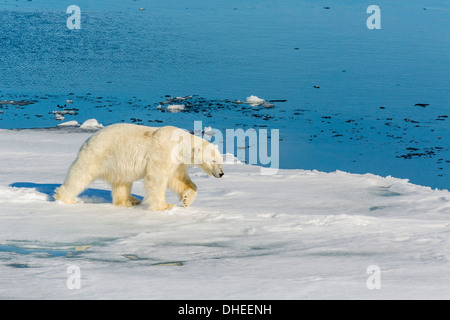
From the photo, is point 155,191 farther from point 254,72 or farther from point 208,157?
point 254,72

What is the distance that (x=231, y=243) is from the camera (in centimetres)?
571

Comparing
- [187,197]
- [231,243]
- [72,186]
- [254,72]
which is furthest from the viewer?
[254,72]

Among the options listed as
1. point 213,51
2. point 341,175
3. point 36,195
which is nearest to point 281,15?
point 213,51

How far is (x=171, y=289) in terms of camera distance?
4.23 metres

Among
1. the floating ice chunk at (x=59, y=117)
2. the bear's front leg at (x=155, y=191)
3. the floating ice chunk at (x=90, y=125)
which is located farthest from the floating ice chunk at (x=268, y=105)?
the bear's front leg at (x=155, y=191)

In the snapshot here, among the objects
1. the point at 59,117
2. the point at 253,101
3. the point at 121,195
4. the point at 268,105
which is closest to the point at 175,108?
the point at 253,101

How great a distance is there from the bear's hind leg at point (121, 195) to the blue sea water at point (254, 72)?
19.5ft

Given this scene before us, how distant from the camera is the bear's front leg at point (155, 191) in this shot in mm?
6605

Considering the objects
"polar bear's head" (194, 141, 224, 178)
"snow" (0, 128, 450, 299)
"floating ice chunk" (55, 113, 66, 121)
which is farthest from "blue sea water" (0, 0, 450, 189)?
"polar bear's head" (194, 141, 224, 178)

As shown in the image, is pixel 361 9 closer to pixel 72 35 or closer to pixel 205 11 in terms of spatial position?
pixel 205 11

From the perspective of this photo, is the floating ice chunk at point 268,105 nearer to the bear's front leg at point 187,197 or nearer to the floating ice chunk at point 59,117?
the floating ice chunk at point 59,117

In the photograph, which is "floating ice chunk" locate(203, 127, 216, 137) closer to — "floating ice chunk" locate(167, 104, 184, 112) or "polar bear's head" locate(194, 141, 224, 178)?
"floating ice chunk" locate(167, 104, 184, 112)

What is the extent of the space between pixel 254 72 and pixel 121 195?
12.9 meters
